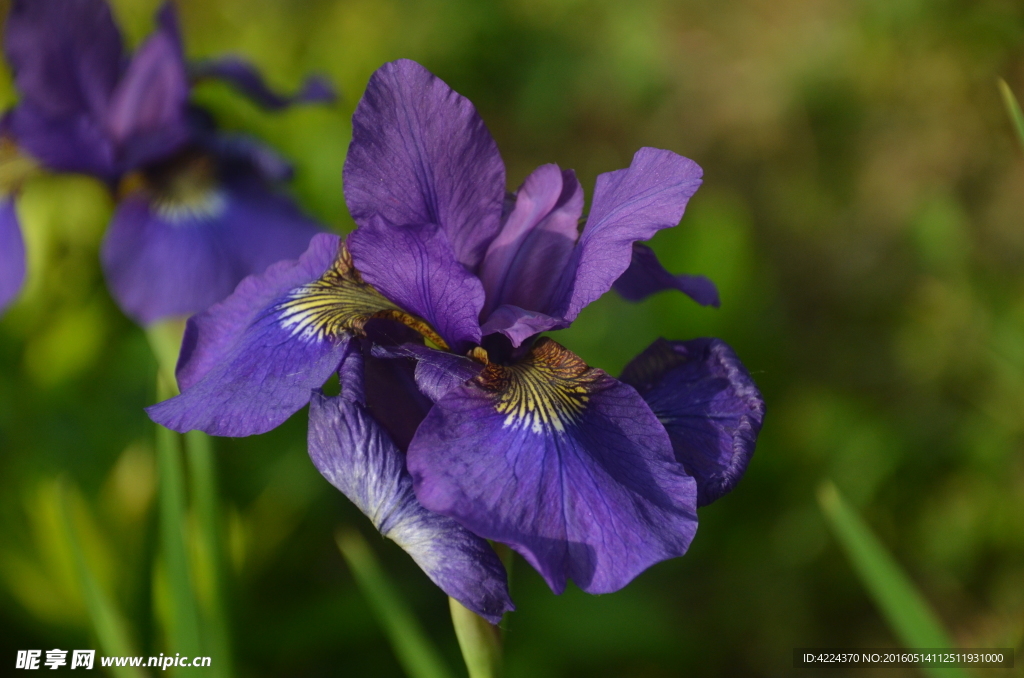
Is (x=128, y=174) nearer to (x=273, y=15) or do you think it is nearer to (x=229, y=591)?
(x=229, y=591)

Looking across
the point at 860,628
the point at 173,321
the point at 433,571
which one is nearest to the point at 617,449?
the point at 433,571

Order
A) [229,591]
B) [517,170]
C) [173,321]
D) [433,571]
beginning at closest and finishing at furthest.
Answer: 1. [433,571]
2. [229,591]
3. [173,321]
4. [517,170]

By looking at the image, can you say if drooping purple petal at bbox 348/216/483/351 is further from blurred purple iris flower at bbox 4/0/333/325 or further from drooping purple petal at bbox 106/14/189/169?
drooping purple petal at bbox 106/14/189/169

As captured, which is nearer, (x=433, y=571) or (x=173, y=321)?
(x=433, y=571)

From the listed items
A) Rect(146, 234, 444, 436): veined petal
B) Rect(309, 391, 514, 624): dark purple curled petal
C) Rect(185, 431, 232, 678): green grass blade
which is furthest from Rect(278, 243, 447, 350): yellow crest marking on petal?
Rect(185, 431, 232, 678): green grass blade

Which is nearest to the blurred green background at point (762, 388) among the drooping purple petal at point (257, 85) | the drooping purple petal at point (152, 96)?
the drooping purple petal at point (257, 85)

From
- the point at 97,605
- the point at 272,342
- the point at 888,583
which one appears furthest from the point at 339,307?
the point at 888,583

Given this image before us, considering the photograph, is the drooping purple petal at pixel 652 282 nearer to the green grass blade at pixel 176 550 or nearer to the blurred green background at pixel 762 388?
the green grass blade at pixel 176 550
